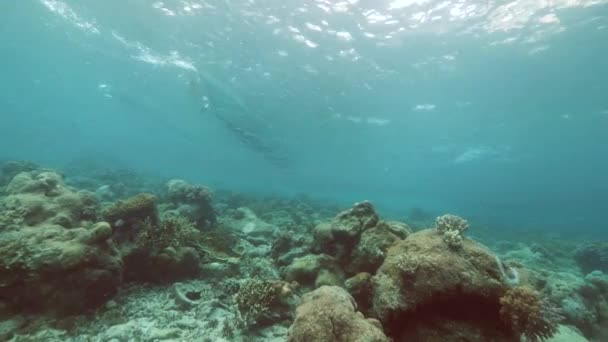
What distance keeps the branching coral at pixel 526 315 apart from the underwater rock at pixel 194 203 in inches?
434

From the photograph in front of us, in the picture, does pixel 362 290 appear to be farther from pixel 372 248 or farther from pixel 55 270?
pixel 55 270

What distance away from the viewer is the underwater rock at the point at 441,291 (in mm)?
4781

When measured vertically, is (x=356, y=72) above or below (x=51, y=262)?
above

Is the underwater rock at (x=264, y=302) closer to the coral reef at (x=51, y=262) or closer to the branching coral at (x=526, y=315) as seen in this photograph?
the coral reef at (x=51, y=262)

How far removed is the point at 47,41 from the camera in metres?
31.2

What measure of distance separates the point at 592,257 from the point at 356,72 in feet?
62.3

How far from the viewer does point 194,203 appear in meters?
13.0

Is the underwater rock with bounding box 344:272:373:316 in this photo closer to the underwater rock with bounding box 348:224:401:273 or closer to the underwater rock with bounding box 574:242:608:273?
the underwater rock with bounding box 348:224:401:273

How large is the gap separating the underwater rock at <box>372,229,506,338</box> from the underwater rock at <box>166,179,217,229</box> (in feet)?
30.7

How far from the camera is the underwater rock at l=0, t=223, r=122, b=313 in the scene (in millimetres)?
5504

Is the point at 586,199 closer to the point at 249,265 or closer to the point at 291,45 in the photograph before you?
the point at 291,45

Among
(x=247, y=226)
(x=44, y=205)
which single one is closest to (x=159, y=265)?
(x=44, y=205)

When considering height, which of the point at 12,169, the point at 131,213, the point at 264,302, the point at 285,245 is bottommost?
the point at 12,169

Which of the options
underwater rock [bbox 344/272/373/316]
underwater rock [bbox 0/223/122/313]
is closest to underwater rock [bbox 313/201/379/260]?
underwater rock [bbox 344/272/373/316]
